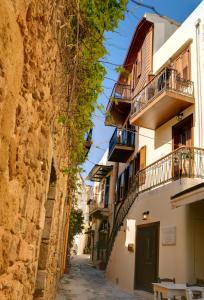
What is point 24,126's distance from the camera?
220cm

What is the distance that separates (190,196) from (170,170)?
10.0 feet

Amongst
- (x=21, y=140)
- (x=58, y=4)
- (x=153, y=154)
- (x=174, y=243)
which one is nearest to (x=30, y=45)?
(x=21, y=140)

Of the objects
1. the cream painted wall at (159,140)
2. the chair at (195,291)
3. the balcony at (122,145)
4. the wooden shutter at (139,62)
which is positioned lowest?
the chair at (195,291)

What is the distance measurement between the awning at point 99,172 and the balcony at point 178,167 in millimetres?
9665

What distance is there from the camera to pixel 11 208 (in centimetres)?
202

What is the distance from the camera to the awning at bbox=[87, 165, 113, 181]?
21109 millimetres

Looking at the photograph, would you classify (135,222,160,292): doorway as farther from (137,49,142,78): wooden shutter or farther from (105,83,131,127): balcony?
(137,49,142,78): wooden shutter

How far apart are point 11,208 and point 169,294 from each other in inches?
194

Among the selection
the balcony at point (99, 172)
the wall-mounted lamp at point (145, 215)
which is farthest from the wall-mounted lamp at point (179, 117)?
the balcony at point (99, 172)

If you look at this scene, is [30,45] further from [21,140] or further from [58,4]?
[58,4]

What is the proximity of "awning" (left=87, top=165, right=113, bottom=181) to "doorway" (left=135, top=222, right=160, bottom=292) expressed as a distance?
10232 mm

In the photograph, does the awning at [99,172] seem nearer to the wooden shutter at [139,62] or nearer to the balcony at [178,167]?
the wooden shutter at [139,62]

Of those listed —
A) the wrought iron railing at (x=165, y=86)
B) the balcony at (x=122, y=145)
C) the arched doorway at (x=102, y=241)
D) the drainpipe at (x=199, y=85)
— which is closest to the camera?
the drainpipe at (x=199, y=85)

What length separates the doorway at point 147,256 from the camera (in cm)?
955
